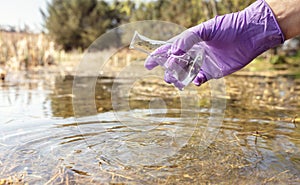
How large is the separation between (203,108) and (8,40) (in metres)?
7.96

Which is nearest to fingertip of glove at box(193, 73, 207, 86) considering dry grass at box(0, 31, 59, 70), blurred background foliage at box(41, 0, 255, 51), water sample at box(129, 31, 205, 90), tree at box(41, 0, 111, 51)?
water sample at box(129, 31, 205, 90)

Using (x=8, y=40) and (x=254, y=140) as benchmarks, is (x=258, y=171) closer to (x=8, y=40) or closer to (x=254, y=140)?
(x=254, y=140)

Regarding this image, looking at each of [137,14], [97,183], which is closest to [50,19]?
[137,14]

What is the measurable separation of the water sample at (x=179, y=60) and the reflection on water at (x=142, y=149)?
17.6 inches

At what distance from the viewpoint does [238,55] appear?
216 centimetres

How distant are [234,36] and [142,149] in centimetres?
87

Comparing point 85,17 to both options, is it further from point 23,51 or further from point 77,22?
point 23,51

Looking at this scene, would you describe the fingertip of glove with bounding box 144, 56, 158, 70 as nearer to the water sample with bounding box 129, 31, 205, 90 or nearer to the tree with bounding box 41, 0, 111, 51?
the water sample with bounding box 129, 31, 205, 90

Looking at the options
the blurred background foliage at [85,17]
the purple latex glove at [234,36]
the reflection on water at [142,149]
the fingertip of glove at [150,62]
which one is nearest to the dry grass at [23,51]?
the reflection on water at [142,149]

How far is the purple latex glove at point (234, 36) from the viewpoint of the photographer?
1.96 metres

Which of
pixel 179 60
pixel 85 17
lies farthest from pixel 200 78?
pixel 85 17

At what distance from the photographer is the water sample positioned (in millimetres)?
1999

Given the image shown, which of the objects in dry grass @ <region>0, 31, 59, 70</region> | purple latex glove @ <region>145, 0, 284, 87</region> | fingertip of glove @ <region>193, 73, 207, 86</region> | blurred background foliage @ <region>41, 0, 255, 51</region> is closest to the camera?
purple latex glove @ <region>145, 0, 284, 87</region>

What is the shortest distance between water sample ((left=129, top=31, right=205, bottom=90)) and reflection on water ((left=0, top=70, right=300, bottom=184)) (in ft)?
1.47
